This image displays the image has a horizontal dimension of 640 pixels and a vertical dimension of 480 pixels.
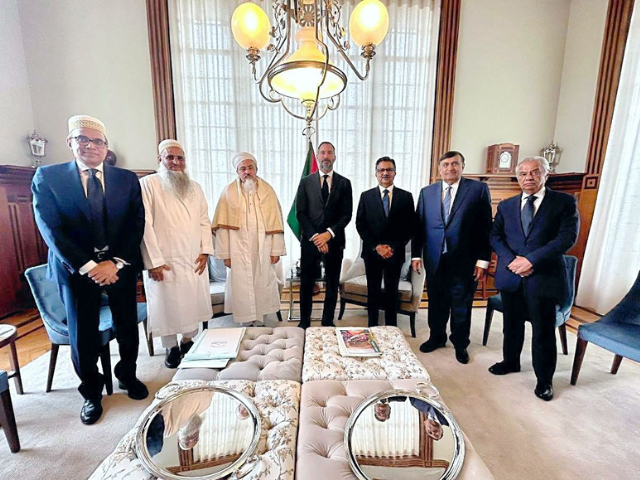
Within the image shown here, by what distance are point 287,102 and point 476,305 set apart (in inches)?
148

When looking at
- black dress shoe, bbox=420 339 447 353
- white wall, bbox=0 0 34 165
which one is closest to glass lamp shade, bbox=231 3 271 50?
black dress shoe, bbox=420 339 447 353

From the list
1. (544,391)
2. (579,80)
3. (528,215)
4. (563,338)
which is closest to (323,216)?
(528,215)

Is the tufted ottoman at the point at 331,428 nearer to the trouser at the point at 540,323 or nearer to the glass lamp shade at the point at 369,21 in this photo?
the trouser at the point at 540,323

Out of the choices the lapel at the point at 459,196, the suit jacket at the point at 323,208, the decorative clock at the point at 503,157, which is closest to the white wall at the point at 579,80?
the decorative clock at the point at 503,157

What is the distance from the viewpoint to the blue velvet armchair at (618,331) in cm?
177

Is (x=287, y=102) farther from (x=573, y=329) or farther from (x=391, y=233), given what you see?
(x=573, y=329)

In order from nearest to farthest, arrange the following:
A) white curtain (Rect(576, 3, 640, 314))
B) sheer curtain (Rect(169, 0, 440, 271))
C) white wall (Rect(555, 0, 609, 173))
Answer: white curtain (Rect(576, 3, 640, 314))
white wall (Rect(555, 0, 609, 173))
sheer curtain (Rect(169, 0, 440, 271))

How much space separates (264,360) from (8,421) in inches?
51.9

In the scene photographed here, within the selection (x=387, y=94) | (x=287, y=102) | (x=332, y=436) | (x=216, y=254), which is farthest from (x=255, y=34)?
(x=387, y=94)

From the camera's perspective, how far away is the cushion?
2793 mm

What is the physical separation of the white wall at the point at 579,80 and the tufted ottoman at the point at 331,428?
419 centimetres

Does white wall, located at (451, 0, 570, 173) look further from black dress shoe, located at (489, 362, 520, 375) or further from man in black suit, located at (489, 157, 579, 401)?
black dress shoe, located at (489, 362, 520, 375)

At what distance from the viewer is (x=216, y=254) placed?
2621 mm

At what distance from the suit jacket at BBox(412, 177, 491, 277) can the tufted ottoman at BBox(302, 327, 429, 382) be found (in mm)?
882
